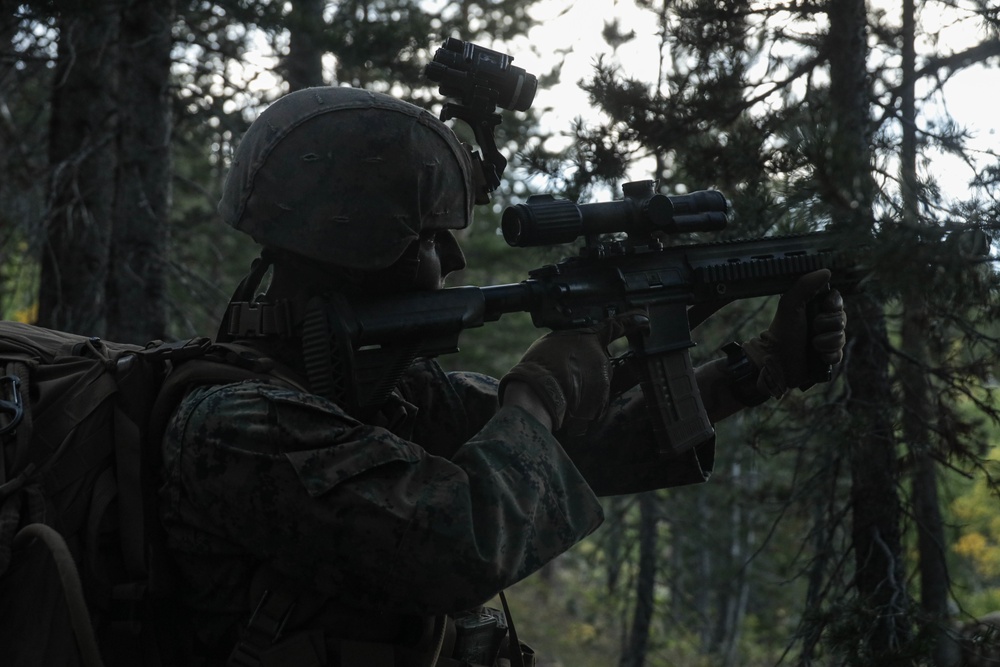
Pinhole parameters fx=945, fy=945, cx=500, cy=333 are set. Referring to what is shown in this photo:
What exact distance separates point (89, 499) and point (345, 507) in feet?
2.39

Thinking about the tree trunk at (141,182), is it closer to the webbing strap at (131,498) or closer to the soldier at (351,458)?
the soldier at (351,458)

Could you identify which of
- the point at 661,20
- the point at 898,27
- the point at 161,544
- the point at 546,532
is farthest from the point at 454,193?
the point at 898,27

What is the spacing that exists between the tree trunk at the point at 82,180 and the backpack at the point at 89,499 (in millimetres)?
4707

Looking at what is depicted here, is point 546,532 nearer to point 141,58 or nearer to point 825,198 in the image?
point 825,198

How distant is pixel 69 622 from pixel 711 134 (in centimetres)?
360

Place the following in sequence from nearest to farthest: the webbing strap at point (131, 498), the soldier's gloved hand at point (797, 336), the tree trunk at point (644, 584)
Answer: the webbing strap at point (131, 498) < the soldier's gloved hand at point (797, 336) < the tree trunk at point (644, 584)

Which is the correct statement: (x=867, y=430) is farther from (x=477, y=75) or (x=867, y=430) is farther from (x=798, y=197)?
(x=477, y=75)

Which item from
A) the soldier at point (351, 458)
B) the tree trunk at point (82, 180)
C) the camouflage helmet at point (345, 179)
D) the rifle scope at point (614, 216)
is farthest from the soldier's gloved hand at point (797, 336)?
the tree trunk at point (82, 180)

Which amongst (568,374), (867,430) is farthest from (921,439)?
(568,374)

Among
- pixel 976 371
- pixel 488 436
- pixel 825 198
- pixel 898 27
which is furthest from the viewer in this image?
pixel 898 27

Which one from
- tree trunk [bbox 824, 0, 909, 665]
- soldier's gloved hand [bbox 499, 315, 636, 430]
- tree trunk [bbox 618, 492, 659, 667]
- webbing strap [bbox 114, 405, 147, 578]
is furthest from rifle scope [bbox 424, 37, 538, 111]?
tree trunk [bbox 618, 492, 659, 667]

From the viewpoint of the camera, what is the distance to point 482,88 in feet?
10.1

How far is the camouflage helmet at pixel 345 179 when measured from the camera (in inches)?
105

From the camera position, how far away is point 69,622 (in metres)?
2.35
